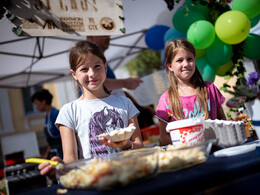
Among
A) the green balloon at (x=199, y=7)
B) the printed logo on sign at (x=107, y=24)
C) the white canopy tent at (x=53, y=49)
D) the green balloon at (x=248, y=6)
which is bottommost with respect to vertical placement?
the printed logo on sign at (x=107, y=24)

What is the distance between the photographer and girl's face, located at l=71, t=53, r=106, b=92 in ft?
5.37

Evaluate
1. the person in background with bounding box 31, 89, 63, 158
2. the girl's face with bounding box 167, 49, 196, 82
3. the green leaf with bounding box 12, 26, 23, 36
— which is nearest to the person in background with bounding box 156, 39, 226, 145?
the girl's face with bounding box 167, 49, 196, 82

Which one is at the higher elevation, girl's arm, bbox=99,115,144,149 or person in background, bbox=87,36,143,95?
person in background, bbox=87,36,143,95

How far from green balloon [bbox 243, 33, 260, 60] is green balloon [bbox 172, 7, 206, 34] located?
0.61 meters

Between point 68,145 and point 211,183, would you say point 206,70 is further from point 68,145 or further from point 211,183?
point 211,183

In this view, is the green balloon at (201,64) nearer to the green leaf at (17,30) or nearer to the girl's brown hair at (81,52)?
the girl's brown hair at (81,52)

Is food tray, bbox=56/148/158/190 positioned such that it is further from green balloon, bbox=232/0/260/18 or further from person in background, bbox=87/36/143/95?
green balloon, bbox=232/0/260/18

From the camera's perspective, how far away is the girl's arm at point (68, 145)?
145 centimetres

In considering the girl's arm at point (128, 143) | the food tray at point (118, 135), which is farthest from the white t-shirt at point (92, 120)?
Result: the food tray at point (118, 135)

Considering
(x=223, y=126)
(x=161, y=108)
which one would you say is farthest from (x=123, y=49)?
(x=223, y=126)

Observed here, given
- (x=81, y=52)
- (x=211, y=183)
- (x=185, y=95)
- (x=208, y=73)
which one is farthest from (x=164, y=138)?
(x=208, y=73)

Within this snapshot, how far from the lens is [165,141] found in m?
1.92

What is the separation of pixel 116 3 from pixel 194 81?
1022 millimetres

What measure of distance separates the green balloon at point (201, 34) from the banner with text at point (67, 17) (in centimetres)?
93
